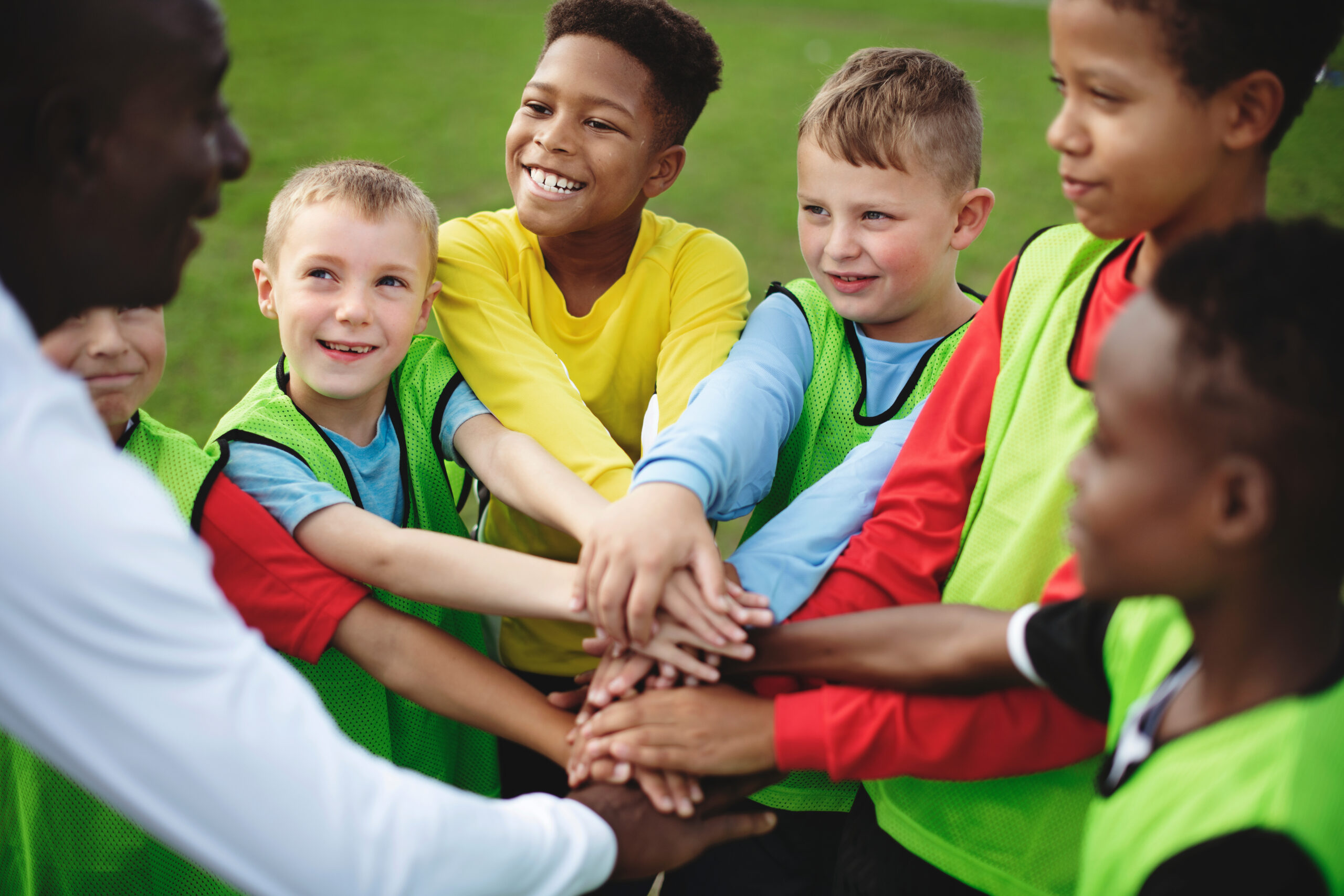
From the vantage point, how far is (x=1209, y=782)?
117cm

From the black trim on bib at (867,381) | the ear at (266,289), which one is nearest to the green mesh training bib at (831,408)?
the black trim on bib at (867,381)

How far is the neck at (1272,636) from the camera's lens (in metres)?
1.17

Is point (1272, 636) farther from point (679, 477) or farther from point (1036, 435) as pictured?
point (679, 477)

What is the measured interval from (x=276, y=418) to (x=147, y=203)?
0.75 meters

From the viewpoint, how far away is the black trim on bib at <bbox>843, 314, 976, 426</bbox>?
2.12 metres

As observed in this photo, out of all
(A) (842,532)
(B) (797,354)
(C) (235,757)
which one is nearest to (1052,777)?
(A) (842,532)

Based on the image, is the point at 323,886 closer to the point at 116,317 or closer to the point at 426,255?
the point at 116,317

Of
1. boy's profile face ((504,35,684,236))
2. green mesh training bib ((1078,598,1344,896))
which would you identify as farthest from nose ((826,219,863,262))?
green mesh training bib ((1078,598,1344,896))

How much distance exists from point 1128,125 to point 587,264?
52.3 inches

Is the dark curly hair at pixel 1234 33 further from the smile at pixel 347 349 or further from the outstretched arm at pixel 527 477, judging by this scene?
the smile at pixel 347 349

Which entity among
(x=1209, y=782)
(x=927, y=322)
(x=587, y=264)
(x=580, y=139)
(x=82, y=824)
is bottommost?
(x=82, y=824)

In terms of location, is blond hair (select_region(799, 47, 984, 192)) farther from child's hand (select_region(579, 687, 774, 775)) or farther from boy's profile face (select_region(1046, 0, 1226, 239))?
child's hand (select_region(579, 687, 774, 775))

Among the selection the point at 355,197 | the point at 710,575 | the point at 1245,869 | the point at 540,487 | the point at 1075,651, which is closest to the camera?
the point at 1245,869

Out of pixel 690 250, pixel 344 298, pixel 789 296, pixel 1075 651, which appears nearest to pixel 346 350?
pixel 344 298
